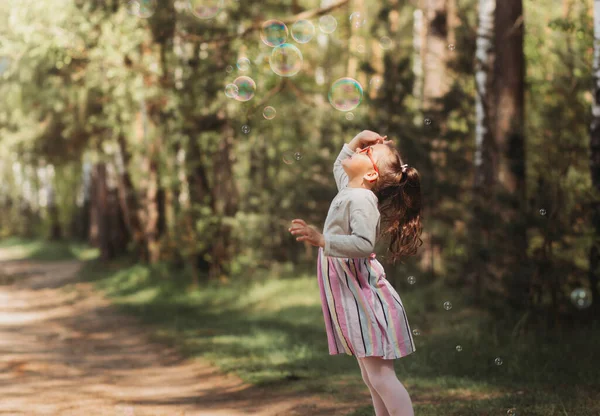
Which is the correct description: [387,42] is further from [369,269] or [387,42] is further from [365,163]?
[369,269]

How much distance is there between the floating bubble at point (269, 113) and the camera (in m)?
16.3

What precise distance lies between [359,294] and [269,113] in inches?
479

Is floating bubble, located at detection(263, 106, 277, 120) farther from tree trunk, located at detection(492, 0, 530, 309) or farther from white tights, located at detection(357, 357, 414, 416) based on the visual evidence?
white tights, located at detection(357, 357, 414, 416)

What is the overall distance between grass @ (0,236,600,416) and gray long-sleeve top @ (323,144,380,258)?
2250 mm

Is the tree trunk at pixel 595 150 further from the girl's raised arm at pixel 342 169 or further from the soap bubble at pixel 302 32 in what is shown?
the girl's raised arm at pixel 342 169

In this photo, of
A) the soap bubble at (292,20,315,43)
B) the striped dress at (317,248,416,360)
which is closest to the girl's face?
the striped dress at (317,248,416,360)

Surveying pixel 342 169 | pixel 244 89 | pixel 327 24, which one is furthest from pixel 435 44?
pixel 342 169

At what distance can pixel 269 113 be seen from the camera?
1695 centimetres

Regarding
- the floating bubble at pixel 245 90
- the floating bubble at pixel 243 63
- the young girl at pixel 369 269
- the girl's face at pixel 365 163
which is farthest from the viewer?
the floating bubble at pixel 243 63

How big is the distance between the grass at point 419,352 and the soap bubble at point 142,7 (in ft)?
17.0

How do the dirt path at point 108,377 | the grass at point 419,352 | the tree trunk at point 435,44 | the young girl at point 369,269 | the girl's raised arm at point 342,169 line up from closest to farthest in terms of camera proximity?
the young girl at point 369,269 < the girl's raised arm at point 342,169 < the grass at point 419,352 < the dirt path at point 108,377 < the tree trunk at point 435,44

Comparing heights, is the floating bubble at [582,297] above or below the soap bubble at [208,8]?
below

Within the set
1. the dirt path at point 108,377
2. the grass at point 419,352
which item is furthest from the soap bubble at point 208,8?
the dirt path at point 108,377

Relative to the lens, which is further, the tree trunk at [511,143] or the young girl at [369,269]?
the tree trunk at [511,143]
